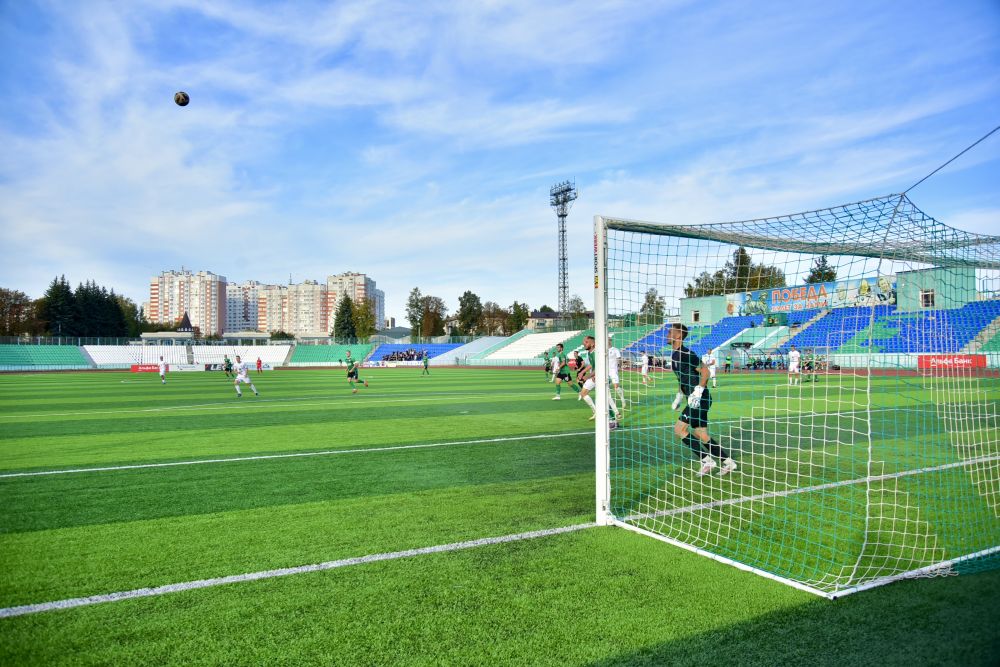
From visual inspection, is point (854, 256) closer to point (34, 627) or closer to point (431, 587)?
point (431, 587)

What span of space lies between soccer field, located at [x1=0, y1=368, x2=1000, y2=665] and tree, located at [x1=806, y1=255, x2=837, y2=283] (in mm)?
3162

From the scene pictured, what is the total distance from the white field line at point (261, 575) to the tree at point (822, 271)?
3830 mm

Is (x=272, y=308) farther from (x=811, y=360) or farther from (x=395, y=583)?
(x=395, y=583)

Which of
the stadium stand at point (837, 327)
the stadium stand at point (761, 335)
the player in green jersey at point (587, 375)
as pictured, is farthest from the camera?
the player in green jersey at point (587, 375)

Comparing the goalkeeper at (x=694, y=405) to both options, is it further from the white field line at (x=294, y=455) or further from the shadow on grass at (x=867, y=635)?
the white field line at (x=294, y=455)

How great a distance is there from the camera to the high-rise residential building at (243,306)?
18975 cm

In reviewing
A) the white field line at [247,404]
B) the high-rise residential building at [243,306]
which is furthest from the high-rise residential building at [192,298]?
the white field line at [247,404]

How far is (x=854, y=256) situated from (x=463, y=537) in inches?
203

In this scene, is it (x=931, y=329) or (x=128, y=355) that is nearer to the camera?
(x=931, y=329)

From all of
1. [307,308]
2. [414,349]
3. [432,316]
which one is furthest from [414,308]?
[307,308]

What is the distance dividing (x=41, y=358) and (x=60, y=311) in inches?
1162

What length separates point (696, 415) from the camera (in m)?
7.76

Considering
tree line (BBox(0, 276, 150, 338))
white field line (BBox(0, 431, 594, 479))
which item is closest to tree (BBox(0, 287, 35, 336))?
tree line (BBox(0, 276, 150, 338))

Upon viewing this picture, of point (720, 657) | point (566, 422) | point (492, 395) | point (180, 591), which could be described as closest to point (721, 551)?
point (720, 657)
